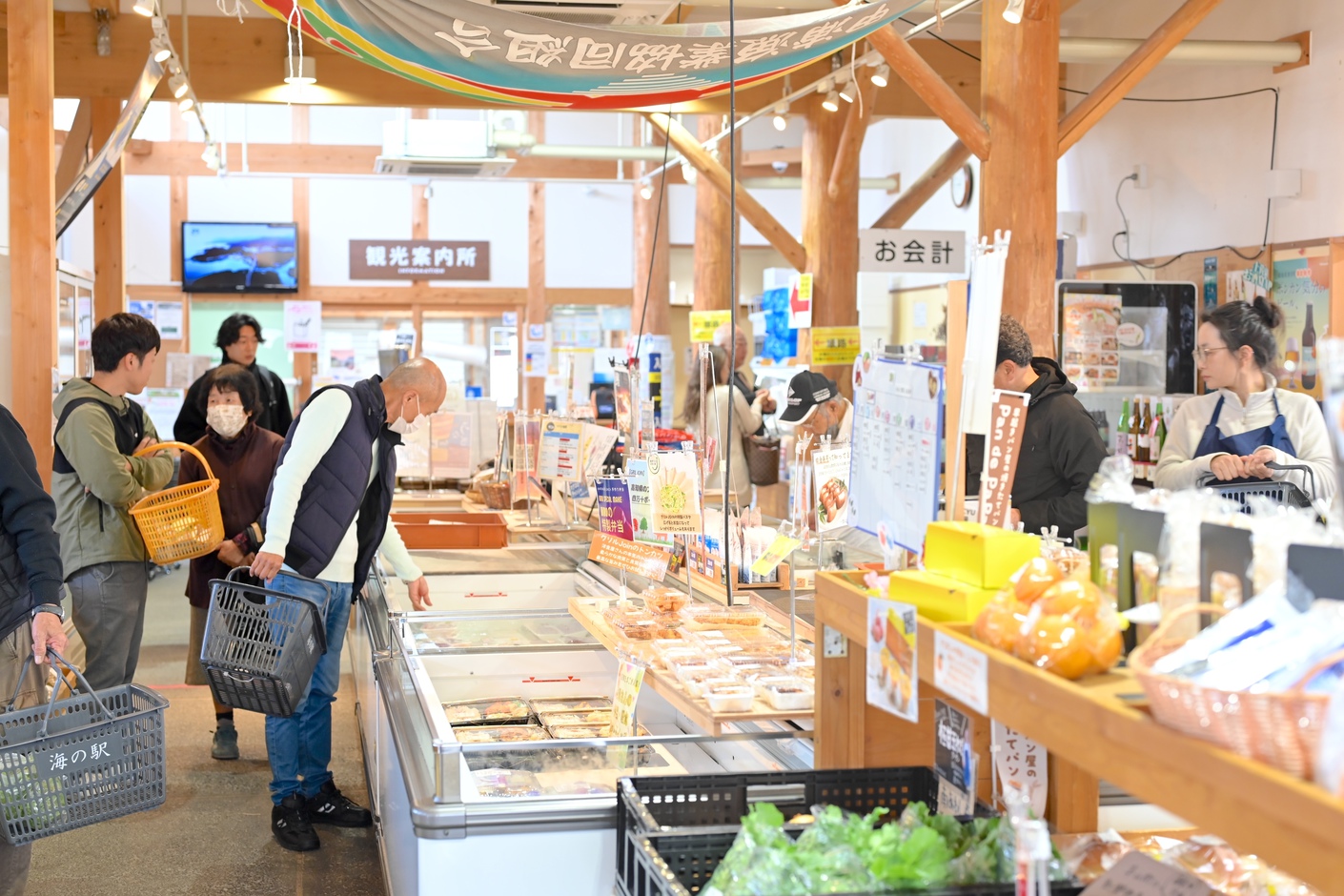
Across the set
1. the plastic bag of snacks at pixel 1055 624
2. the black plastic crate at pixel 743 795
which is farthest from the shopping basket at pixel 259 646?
the plastic bag of snacks at pixel 1055 624

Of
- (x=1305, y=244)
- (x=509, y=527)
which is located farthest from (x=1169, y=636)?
(x=1305, y=244)

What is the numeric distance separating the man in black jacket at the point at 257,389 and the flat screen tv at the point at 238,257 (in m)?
7.90

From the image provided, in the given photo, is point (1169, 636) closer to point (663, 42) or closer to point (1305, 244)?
point (663, 42)

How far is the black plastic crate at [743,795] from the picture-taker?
2061 millimetres

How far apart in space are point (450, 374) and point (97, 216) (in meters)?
6.46

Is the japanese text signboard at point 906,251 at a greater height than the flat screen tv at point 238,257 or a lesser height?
lesser

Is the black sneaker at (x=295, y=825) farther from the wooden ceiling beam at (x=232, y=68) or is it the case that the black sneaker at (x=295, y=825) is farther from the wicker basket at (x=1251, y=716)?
the wooden ceiling beam at (x=232, y=68)

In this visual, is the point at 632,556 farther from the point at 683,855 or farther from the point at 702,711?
the point at 683,855

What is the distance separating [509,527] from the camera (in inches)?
227

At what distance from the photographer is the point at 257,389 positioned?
502cm

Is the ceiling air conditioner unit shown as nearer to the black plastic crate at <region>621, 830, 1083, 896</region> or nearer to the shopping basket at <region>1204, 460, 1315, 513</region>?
the shopping basket at <region>1204, 460, 1315, 513</region>

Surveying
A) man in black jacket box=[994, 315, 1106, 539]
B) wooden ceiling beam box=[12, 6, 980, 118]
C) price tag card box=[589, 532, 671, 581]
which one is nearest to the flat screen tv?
wooden ceiling beam box=[12, 6, 980, 118]

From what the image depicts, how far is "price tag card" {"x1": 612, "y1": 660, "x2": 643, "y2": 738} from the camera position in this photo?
2844 mm

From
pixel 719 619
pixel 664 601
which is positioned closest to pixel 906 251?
pixel 664 601
